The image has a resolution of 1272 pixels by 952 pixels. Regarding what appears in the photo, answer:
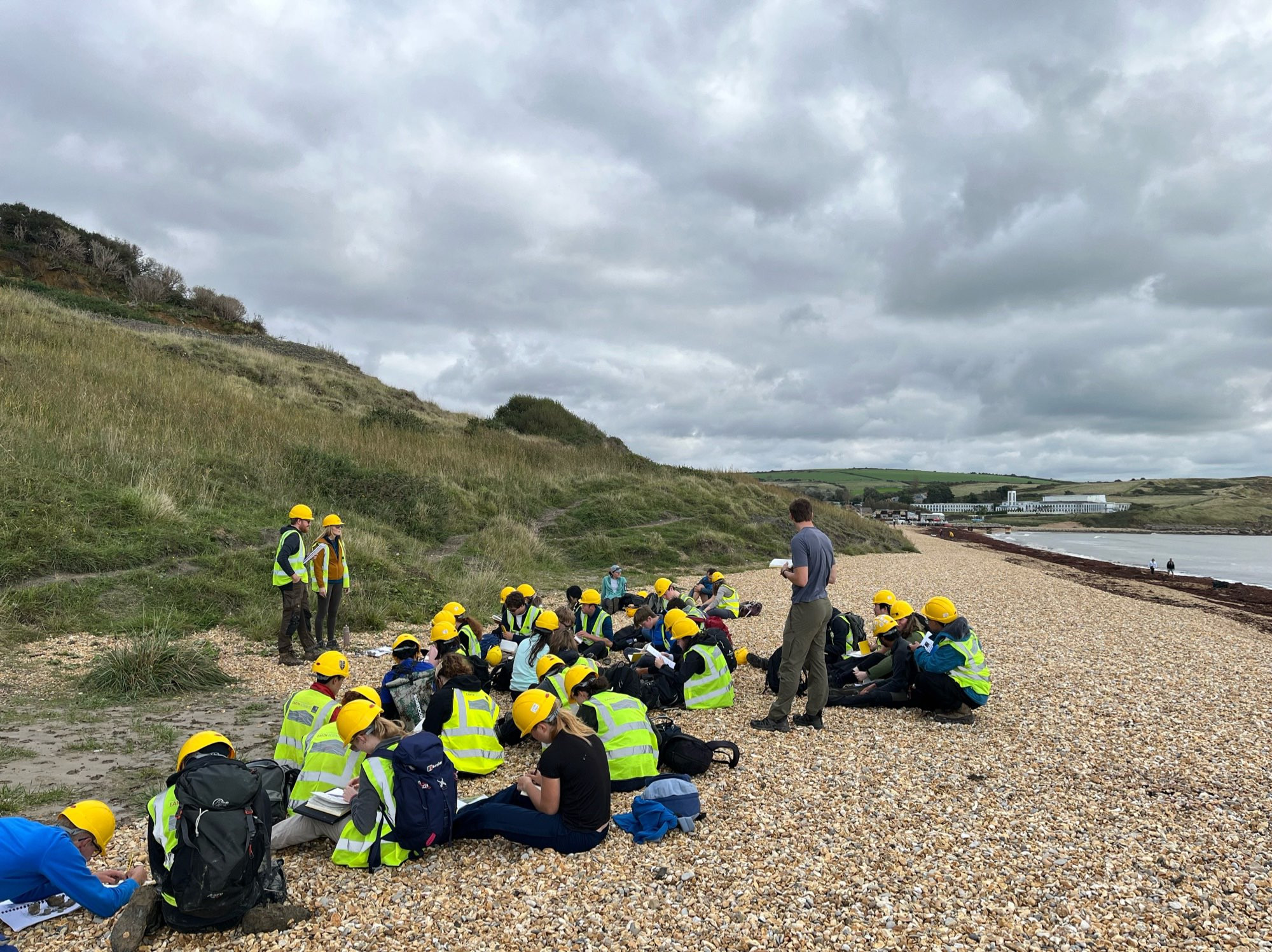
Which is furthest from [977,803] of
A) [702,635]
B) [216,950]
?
[216,950]

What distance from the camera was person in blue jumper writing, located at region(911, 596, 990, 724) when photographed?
7.35 meters

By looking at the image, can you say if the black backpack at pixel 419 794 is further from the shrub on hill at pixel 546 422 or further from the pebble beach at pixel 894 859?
the shrub on hill at pixel 546 422

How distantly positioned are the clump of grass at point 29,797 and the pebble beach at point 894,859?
0.86 meters

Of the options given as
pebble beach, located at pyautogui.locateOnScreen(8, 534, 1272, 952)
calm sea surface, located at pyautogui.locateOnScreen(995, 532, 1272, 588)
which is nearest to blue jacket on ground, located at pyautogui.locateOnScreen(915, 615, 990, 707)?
pebble beach, located at pyautogui.locateOnScreen(8, 534, 1272, 952)

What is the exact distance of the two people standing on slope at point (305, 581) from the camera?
30.5 ft

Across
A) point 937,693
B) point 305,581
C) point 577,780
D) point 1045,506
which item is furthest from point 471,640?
point 1045,506

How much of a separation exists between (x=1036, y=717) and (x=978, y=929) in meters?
4.60

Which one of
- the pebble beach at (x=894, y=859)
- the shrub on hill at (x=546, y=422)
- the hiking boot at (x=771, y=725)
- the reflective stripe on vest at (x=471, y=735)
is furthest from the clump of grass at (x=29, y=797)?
the shrub on hill at (x=546, y=422)

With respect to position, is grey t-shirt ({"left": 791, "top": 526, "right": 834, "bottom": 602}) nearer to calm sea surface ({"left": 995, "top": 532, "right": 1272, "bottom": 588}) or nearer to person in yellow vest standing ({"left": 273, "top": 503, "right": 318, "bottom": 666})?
person in yellow vest standing ({"left": 273, "top": 503, "right": 318, "bottom": 666})

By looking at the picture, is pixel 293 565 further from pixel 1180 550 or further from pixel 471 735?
pixel 1180 550

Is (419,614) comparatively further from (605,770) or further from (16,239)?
(16,239)

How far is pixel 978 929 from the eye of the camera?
369 centimetres

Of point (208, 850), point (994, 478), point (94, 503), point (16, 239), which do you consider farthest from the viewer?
point (994, 478)

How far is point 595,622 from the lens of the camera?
10492mm
